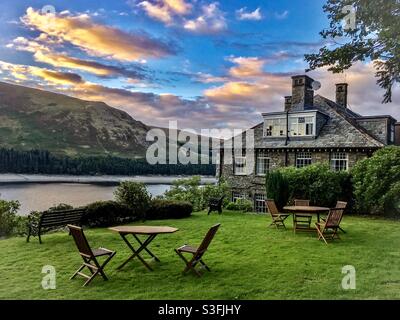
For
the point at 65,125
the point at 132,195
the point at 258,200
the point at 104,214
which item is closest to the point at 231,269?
the point at 104,214

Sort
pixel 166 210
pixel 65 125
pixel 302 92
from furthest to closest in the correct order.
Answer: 1. pixel 65 125
2. pixel 302 92
3. pixel 166 210

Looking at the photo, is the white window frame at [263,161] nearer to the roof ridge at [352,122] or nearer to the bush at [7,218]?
the roof ridge at [352,122]

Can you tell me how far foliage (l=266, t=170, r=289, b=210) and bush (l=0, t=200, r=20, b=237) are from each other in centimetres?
1201

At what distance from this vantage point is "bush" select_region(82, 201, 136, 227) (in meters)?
13.4

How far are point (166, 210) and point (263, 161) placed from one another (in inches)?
500

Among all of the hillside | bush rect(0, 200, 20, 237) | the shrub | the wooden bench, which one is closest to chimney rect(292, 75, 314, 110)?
the shrub

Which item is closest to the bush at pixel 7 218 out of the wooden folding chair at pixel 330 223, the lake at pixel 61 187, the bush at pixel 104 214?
the bush at pixel 104 214

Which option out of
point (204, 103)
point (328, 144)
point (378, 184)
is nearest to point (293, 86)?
point (328, 144)

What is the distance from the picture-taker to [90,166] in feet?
94.0

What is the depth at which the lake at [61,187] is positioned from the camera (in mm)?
21594

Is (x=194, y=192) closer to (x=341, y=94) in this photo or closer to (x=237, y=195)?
(x=237, y=195)

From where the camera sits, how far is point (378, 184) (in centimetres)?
1647

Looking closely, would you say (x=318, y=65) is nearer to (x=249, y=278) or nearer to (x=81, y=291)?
(x=249, y=278)
